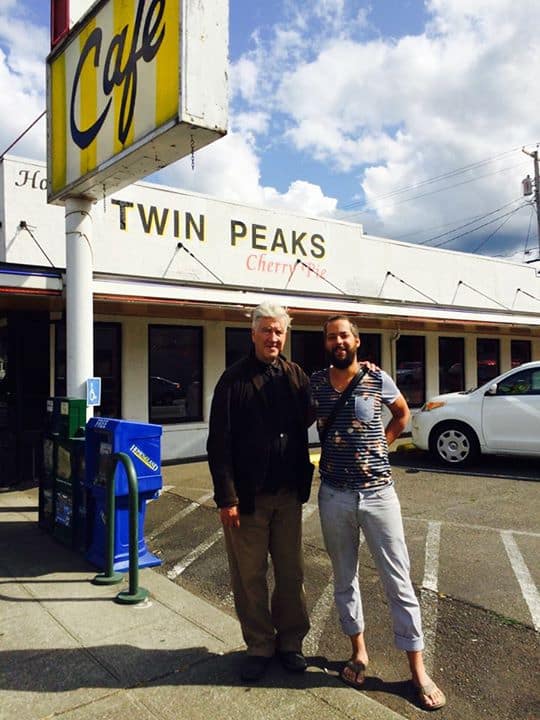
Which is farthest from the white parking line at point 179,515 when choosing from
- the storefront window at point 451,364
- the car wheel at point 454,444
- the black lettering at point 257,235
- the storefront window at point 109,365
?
the storefront window at point 451,364

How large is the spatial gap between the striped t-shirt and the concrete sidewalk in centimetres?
103

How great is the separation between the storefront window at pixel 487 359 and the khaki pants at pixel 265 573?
12.3 metres

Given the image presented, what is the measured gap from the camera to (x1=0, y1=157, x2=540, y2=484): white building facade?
791cm

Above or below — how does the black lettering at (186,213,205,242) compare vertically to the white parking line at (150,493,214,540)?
above

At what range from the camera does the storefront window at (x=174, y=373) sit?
9414 millimetres

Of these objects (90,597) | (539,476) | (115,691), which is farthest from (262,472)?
(539,476)

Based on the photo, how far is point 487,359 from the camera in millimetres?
14750

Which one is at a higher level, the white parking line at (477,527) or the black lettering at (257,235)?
the black lettering at (257,235)

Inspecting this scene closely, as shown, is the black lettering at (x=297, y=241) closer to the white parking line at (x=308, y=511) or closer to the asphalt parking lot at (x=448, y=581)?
the asphalt parking lot at (x=448, y=581)

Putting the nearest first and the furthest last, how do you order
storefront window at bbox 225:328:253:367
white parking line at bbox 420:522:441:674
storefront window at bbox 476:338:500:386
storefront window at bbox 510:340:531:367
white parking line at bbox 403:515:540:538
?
white parking line at bbox 420:522:441:674 → white parking line at bbox 403:515:540:538 → storefront window at bbox 225:328:253:367 → storefront window at bbox 476:338:500:386 → storefront window at bbox 510:340:531:367

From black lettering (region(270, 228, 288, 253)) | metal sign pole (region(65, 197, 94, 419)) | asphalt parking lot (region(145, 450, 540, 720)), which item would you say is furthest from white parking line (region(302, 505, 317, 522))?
black lettering (region(270, 228, 288, 253))

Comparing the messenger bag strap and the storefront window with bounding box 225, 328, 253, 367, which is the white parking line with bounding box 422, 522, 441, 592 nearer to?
the messenger bag strap

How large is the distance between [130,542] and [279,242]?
306 inches

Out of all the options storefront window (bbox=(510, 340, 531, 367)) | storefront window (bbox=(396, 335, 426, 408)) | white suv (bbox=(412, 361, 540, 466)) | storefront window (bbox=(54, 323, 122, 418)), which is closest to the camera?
white suv (bbox=(412, 361, 540, 466))
